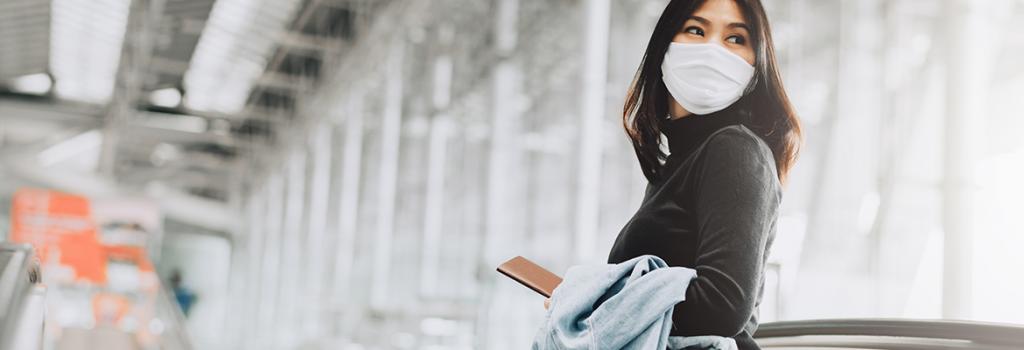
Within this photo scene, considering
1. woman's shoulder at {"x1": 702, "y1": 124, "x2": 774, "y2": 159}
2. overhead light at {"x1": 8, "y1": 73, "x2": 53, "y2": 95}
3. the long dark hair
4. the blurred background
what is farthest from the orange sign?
woman's shoulder at {"x1": 702, "y1": 124, "x2": 774, "y2": 159}

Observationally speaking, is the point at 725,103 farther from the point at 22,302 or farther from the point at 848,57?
the point at 848,57

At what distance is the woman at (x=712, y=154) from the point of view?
6.34 ft

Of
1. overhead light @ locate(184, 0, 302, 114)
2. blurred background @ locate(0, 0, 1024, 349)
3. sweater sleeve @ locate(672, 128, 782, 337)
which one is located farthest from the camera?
overhead light @ locate(184, 0, 302, 114)

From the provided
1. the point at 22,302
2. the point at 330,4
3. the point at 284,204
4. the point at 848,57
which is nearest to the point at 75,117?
the point at 284,204

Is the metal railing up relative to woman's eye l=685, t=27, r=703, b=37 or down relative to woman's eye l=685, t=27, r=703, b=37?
down

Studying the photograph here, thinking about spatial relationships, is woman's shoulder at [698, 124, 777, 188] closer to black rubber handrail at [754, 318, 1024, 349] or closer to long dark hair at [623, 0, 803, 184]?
long dark hair at [623, 0, 803, 184]

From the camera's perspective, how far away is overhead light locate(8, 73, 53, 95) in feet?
85.4

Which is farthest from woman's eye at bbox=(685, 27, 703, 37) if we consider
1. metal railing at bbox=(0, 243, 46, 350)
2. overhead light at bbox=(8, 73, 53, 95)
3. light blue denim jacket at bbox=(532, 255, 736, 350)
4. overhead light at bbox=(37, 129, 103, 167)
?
overhead light at bbox=(37, 129, 103, 167)

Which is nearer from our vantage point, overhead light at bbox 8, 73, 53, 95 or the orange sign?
the orange sign

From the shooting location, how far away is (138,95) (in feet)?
77.5

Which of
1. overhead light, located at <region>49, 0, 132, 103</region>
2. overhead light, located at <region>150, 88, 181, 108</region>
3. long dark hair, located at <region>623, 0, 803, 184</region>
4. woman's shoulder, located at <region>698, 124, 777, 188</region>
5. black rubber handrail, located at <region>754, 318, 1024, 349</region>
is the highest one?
overhead light, located at <region>49, 0, 132, 103</region>

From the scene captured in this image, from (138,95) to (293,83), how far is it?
155 inches

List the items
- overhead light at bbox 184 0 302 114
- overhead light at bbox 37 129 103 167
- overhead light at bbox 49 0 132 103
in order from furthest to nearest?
overhead light at bbox 37 129 103 167 → overhead light at bbox 49 0 132 103 → overhead light at bbox 184 0 302 114

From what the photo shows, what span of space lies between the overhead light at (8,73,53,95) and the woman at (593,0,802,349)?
26.3 meters
